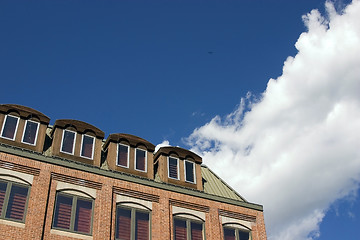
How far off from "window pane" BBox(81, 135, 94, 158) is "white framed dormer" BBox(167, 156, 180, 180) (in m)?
5.69

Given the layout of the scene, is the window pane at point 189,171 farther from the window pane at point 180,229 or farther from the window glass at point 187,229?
the window pane at point 180,229

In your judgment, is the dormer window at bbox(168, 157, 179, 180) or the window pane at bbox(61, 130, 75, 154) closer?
the window pane at bbox(61, 130, 75, 154)

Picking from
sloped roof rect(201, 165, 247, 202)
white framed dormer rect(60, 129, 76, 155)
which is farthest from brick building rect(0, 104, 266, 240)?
sloped roof rect(201, 165, 247, 202)

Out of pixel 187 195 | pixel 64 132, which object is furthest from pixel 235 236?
pixel 64 132

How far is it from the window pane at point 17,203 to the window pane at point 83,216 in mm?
3061

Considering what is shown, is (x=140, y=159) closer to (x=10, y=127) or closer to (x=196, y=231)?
(x=196, y=231)

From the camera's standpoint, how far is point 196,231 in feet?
92.2

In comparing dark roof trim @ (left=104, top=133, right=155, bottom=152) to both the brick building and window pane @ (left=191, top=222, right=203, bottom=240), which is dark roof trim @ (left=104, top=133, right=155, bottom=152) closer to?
the brick building

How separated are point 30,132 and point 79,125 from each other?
3148 millimetres

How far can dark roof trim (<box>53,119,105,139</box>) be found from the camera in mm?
27172

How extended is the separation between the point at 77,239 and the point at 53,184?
3.53 m

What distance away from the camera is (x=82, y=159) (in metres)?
26.9

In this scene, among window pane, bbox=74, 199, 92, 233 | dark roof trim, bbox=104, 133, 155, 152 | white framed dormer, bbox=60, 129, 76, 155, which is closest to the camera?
window pane, bbox=74, 199, 92, 233

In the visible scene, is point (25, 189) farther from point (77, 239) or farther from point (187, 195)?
point (187, 195)
